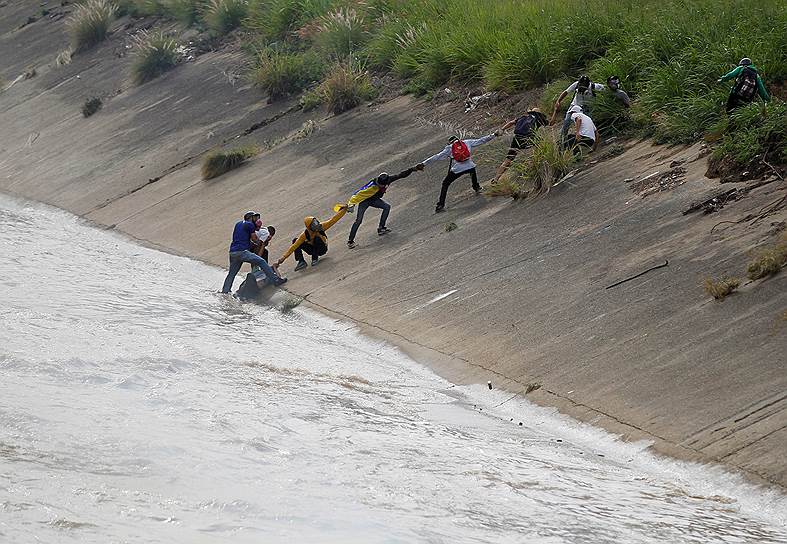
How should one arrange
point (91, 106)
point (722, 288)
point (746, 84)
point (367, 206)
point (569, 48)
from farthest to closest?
point (91, 106) → point (569, 48) → point (367, 206) → point (746, 84) → point (722, 288)

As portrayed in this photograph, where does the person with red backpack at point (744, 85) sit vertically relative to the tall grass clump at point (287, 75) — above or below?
below

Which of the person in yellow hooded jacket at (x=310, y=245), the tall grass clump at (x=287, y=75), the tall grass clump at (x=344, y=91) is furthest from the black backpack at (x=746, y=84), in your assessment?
the tall grass clump at (x=287, y=75)

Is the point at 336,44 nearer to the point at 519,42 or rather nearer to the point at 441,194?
the point at 519,42

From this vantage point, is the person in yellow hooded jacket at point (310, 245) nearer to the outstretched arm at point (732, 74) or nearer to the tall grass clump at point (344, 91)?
the outstretched arm at point (732, 74)

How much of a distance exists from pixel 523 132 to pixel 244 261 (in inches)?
195

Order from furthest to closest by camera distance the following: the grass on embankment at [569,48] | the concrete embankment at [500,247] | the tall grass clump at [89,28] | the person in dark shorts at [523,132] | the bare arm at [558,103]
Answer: the tall grass clump at [89,28], the bare arm at [558,103], the person in dark shorts at [523,132], the grass on embankment at [569,48], the concrete embankment at [500,247]

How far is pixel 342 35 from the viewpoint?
2969 centimetres

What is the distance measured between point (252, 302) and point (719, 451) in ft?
30.3

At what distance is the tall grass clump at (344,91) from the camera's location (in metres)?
26.5

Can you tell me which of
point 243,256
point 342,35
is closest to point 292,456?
point 243,256

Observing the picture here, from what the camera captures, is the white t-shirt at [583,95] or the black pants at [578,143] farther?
the white t-shirt at [583,95]

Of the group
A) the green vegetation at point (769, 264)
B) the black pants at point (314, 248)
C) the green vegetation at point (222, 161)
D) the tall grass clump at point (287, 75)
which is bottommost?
the green vegetation at point (769, 264)

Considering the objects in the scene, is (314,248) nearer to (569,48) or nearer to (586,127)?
(586,127)

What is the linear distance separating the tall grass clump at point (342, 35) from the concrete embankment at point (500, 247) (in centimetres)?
207
